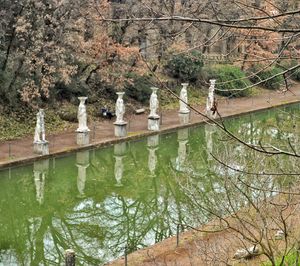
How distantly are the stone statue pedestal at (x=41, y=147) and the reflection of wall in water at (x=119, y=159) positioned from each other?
262cm

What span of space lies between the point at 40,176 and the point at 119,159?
379 cm

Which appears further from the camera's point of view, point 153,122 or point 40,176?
point 153,122

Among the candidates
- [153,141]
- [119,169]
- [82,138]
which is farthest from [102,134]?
[119,169]

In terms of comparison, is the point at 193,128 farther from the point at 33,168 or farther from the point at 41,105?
the point at 33,168

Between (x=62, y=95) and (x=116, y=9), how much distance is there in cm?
535

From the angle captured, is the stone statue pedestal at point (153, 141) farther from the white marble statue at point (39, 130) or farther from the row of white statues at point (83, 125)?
the white marble statue at point (39, 130)

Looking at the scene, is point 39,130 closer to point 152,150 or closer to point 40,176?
point 40,176

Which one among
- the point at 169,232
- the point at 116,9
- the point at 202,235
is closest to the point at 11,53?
the point at 116,9

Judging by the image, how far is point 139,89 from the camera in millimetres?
31188

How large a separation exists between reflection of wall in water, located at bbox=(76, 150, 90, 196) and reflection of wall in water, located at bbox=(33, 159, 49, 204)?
1.14 m

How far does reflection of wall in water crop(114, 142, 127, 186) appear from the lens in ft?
63.7

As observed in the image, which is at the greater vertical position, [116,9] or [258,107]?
[116,9]

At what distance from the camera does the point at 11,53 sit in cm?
2384

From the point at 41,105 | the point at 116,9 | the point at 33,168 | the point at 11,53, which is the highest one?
the point at 116,9
